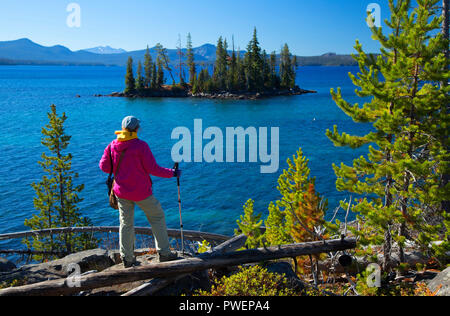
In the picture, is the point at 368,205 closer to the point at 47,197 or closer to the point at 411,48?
the point at 411,48

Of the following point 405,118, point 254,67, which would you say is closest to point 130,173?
point 405,118

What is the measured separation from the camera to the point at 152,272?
7.01m

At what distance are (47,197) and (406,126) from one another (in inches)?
746

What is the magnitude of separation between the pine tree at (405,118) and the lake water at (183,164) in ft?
68.2

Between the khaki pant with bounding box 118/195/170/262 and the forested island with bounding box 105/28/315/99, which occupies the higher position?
the forested island with bounding box 105/28/315/99

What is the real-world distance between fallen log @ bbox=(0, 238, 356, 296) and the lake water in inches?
890

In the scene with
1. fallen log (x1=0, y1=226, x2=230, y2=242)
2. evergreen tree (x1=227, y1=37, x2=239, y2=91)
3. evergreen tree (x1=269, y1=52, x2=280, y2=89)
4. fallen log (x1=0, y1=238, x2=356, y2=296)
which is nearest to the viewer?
fallen log (x1=0, y1=238, x2=356, y2=296)

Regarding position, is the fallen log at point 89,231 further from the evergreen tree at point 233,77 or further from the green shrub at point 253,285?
the evergreen tree at point 233,77

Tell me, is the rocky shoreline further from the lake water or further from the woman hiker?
the woman hiker

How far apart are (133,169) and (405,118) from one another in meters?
7.22

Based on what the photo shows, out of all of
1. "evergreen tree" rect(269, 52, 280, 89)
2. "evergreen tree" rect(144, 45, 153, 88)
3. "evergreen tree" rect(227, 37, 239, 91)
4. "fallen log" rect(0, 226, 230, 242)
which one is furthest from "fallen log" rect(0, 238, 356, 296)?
"evergreen tree" rect(144, 45, 153, 88)

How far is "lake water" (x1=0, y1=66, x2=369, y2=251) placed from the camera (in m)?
34.4

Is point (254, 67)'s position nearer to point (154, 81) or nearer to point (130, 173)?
point (154, 81)
